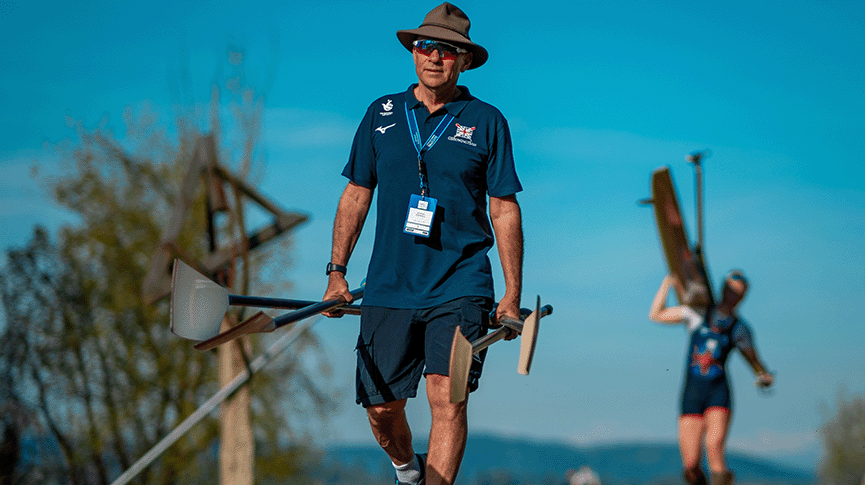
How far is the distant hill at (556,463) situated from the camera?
372 inches

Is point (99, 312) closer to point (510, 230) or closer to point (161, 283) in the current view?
point (161, 283)

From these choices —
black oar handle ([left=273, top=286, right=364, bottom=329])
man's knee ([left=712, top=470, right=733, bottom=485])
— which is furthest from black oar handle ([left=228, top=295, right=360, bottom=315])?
man's knee ([left=712, top=470, right=733, bottom=485])

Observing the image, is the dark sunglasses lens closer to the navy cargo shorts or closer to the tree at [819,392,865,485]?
the navy cargo shorts

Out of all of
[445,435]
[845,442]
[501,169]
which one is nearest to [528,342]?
[445,435]

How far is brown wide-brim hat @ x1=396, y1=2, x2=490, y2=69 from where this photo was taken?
11.7 ft

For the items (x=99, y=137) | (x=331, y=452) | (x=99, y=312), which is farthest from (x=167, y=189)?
(x=331, y=452)

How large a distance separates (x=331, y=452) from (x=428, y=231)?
554 inches

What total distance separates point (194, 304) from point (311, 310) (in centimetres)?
44

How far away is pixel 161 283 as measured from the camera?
997 centimetres

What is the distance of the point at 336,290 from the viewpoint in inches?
149

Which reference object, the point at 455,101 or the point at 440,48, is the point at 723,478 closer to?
the point at 455,101

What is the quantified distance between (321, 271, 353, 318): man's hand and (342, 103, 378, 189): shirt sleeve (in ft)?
1.28

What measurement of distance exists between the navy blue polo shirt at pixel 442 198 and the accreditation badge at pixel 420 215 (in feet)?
0.22

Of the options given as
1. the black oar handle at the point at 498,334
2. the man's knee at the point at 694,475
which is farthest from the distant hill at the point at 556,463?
the black oar handle at the point at 498,334
